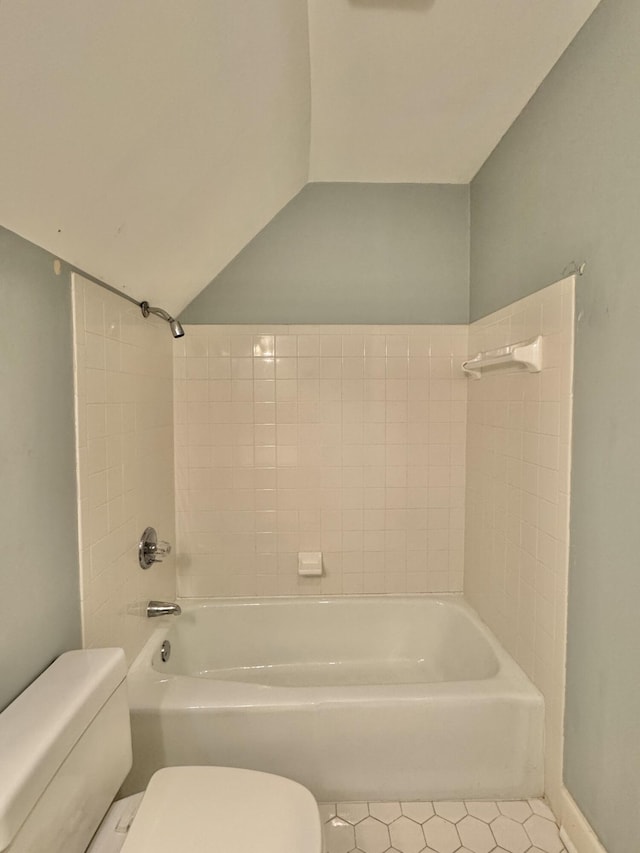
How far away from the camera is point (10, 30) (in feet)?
2.07

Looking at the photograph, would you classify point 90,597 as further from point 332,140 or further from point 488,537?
point 332,140

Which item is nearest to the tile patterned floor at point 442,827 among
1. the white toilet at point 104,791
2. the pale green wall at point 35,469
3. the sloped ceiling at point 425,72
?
the white toilet at point 104,791

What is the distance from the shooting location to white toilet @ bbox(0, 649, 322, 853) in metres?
0.81

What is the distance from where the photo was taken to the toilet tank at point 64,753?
2.52 feet

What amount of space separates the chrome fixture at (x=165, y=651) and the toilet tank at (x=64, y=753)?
657mm

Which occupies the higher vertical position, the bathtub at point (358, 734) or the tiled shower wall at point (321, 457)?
the tiled shower wall at point (321, 457)

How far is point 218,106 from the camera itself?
1.10m

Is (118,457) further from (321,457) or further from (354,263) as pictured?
(354,263)

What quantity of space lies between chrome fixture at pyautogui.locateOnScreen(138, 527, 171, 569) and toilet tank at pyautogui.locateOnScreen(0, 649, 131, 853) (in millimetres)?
570

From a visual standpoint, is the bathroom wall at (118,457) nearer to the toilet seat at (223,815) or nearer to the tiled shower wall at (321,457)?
the tiled shower wall at (321,457)

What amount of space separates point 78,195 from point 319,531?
1.66m

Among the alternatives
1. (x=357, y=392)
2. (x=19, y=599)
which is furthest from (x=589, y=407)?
(x=19, y=599)

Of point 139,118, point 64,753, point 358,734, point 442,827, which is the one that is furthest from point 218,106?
point 442,827

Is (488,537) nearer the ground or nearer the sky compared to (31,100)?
nearer the ground
